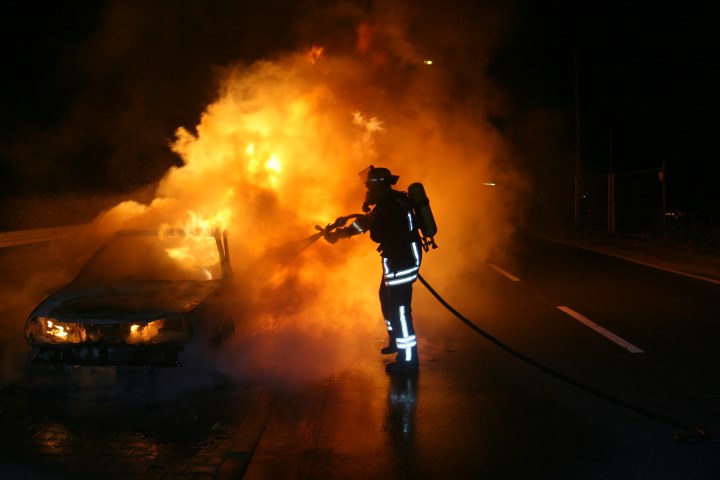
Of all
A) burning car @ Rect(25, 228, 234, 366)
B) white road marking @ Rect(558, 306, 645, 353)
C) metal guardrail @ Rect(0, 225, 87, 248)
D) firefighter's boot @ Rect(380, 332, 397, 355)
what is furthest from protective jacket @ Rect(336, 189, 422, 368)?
metal guardrail @ Rect(0, 225, 87, 248)

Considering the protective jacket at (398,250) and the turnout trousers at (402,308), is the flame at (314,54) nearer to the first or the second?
the protective jacket at (398,250)

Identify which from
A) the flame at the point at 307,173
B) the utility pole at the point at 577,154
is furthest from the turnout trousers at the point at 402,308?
the utility pole at the point at 577,154

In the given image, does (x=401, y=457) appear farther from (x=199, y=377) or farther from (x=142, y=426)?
(x=199, y=377)

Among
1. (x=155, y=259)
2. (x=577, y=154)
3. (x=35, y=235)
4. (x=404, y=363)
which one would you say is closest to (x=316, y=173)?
(x=155, y=259)

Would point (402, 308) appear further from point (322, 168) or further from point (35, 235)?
point (35, 235)

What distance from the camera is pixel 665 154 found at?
32812 mm

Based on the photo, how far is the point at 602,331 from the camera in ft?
27.2

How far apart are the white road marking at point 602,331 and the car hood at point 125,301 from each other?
452 centimetres

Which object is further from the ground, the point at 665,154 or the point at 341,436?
the point at 665,154

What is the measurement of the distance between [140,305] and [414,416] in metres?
2.63

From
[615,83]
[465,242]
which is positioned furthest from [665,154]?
[465,242]

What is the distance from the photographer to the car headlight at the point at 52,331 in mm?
5766

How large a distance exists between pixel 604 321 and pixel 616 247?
43.2ft

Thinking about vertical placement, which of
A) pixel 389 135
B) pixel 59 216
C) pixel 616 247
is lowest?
pixel 616 247
